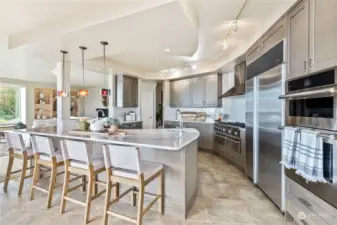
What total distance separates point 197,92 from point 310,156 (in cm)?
499

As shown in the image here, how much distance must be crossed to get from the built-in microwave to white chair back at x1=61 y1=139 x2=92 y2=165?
2.31 meters

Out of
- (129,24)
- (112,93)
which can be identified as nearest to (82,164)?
(129,24)

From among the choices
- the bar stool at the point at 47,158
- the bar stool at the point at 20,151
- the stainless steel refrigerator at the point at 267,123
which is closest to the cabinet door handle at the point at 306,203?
the stainless steel refrigerator at the point at 267,123

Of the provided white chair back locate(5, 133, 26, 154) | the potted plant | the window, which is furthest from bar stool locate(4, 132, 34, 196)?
the window

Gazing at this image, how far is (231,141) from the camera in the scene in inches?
185

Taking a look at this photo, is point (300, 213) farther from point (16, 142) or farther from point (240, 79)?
point (16, 142)

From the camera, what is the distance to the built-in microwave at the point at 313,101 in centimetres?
168

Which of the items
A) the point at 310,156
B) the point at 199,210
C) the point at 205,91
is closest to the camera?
the point at 310,156

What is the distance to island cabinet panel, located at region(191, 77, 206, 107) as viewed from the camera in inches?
257

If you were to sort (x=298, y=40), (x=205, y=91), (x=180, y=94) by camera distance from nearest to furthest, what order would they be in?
(x=298, y=40)
(x=205, y=91)
(x=180, y=94)

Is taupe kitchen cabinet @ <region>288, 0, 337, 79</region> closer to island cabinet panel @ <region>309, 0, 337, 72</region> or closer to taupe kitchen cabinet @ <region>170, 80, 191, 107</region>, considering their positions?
island cabinet panel @ <region>309, 0, 337, 72</region>

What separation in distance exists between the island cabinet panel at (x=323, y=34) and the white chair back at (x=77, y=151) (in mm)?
2462

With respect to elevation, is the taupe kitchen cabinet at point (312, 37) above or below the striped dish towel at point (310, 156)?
above

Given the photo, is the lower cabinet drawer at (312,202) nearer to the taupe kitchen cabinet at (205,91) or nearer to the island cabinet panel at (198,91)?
the taupe kitchen cabinet at (205,91)
